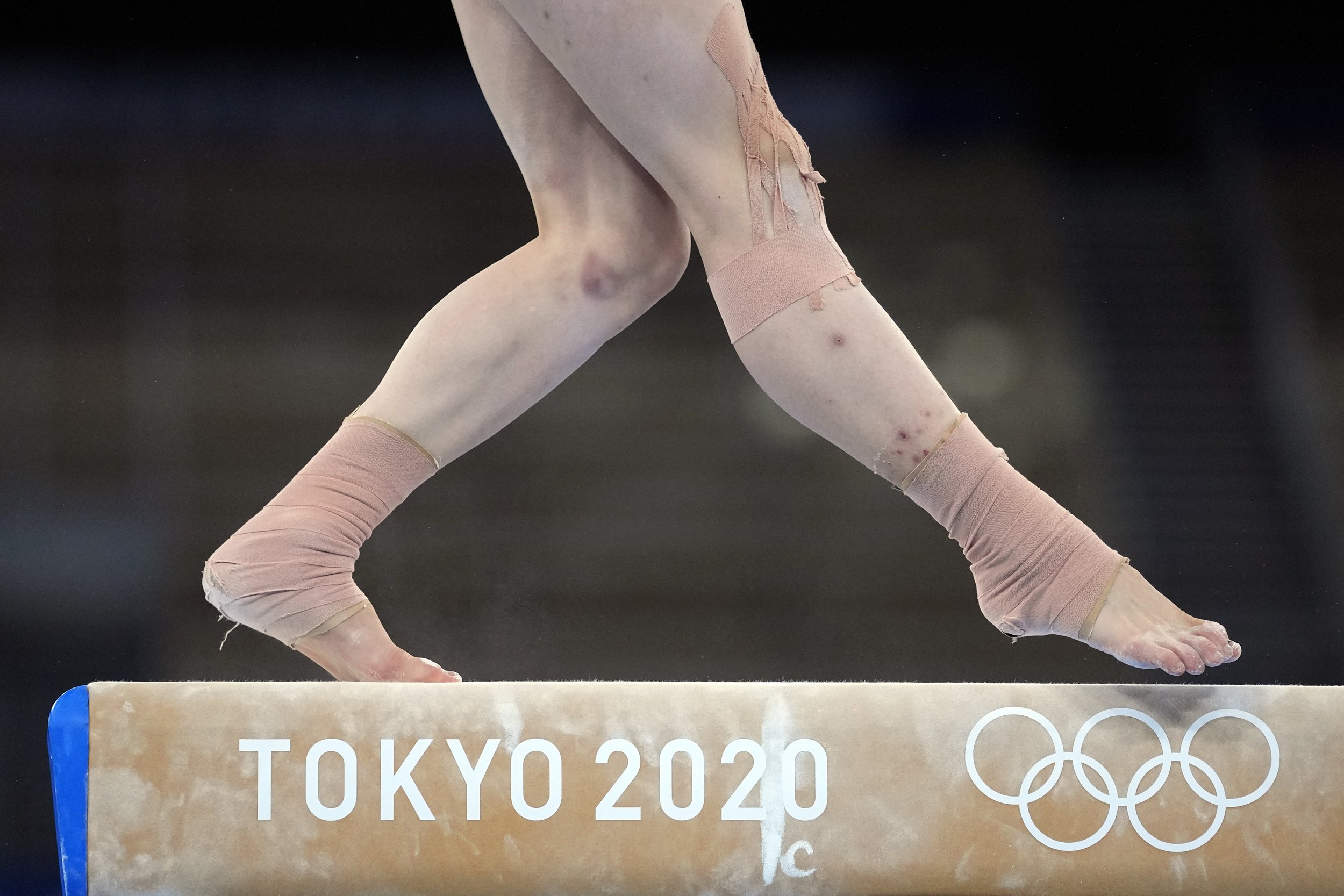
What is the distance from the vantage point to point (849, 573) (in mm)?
2576

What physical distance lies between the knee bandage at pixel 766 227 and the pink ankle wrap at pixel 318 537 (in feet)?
1.02

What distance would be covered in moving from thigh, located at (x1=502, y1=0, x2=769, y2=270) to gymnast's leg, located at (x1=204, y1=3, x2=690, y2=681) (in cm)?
15

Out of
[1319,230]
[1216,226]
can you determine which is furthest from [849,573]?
[1319,230]

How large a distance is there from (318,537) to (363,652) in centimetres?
10

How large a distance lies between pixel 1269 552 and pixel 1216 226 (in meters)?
0.73

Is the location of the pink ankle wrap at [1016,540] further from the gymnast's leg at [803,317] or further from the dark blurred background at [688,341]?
the dark blurred background at [688,341]

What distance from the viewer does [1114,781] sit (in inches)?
35.4

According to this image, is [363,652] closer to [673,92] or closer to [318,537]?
[318,537]

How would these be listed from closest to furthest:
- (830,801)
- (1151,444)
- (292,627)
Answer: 1. (830,801)
2. (292,627)
3. (1151,444)

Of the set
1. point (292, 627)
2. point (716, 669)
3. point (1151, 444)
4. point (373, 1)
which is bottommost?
point (716, 669)

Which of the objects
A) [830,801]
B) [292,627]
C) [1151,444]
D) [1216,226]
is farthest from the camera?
[1216,226]

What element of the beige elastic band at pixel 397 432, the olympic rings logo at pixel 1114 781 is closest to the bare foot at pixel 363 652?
the beige elastic band at pixel 397 432

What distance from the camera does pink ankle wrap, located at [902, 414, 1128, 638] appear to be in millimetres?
992

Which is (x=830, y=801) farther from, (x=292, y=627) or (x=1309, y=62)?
(x=1309, y=62)
